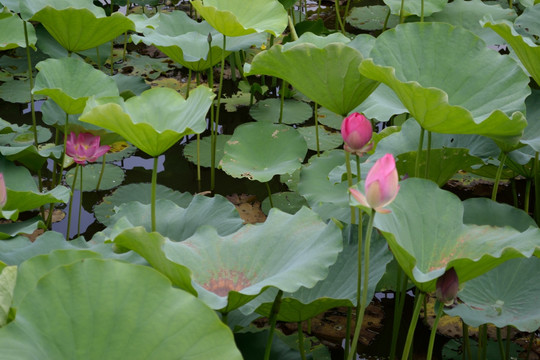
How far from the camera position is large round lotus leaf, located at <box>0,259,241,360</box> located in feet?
2.96

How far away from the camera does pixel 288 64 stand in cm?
169

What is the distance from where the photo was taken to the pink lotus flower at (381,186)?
101 centimetres

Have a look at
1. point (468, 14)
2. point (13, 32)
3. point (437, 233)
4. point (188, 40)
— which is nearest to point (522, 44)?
point (437, 233)

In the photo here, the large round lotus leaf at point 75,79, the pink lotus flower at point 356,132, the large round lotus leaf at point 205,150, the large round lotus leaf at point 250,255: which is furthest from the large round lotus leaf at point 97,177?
the pink lotus flower at point 356,132

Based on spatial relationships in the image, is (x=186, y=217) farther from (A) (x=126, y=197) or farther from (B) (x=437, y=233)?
(A) (x=126, y=197)

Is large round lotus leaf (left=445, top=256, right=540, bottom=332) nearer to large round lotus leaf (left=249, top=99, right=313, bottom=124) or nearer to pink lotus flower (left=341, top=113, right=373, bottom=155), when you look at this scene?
pink lotus flower (left=341, top=113, right=373, bottom=155)

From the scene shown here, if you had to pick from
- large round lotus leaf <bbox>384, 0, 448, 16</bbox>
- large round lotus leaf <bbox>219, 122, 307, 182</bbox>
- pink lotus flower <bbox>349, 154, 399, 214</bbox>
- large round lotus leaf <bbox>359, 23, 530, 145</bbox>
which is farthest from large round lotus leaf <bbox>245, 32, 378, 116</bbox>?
large round lotus leaf <bbox>384, 0, 448, 16</bbox>

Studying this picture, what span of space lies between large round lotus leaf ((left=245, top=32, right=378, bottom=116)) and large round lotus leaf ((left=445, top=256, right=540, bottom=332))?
531mm

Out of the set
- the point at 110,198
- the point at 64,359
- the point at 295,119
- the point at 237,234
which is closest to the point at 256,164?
the point at 110,198

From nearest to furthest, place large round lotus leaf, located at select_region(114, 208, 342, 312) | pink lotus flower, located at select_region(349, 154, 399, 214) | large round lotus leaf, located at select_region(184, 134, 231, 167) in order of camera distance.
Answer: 1. pink lotus flower, located at select_region(349, 154, 399, 214)
2. large round lotus leaf, located at select_region(114, 208, 342, 312)
3. large round lotus leaf, located at select_region(184, 134, 231, 167)

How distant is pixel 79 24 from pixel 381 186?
5.21 ft

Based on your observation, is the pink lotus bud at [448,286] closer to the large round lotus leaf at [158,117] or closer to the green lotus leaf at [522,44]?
the large round lotus leaf at [158,117]

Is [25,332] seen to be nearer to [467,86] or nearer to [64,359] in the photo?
[64,359]

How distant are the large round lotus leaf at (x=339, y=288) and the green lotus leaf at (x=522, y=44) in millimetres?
596
